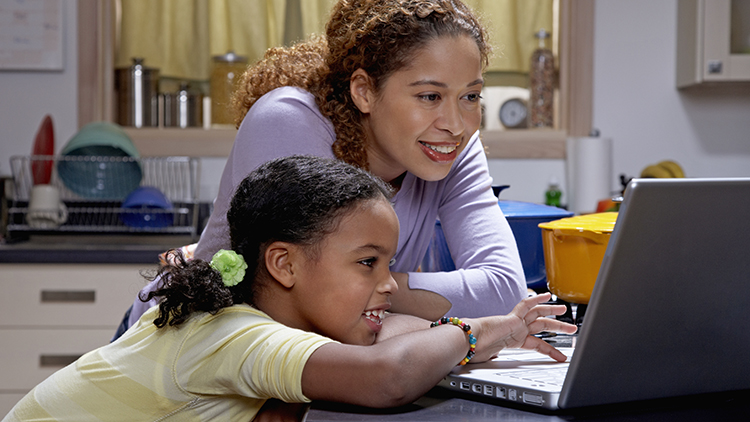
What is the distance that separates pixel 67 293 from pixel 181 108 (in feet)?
3.10

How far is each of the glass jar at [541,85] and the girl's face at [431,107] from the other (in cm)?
186

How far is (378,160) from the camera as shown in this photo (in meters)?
1.17

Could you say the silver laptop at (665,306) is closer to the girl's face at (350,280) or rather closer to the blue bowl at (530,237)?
the girl's face at (350,280)

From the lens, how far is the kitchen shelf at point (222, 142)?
285cm

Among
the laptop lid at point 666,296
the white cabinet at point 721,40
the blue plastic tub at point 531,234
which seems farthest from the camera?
the white cabinet at point 721,40

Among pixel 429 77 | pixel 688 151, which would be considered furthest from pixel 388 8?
pixel 688 151

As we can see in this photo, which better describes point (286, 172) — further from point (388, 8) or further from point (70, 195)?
point (70, 195)

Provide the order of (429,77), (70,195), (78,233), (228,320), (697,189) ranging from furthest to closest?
1. (70,195)
2. (78,233)
3. (429,77)
4. (228,320)
5. (697,189)

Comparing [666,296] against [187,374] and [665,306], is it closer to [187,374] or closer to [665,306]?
[665,306]

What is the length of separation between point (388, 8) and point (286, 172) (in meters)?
0.39

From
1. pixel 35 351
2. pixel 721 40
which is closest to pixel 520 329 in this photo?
pixel 35 351

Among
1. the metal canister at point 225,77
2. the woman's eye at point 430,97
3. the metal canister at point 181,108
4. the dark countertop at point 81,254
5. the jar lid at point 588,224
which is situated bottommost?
the dark countertop at point 81,254

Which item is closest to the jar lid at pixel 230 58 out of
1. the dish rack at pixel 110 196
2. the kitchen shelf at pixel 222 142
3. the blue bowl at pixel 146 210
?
the kitchen shelf at pixel 222 142

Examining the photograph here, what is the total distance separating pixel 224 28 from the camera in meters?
2.94
